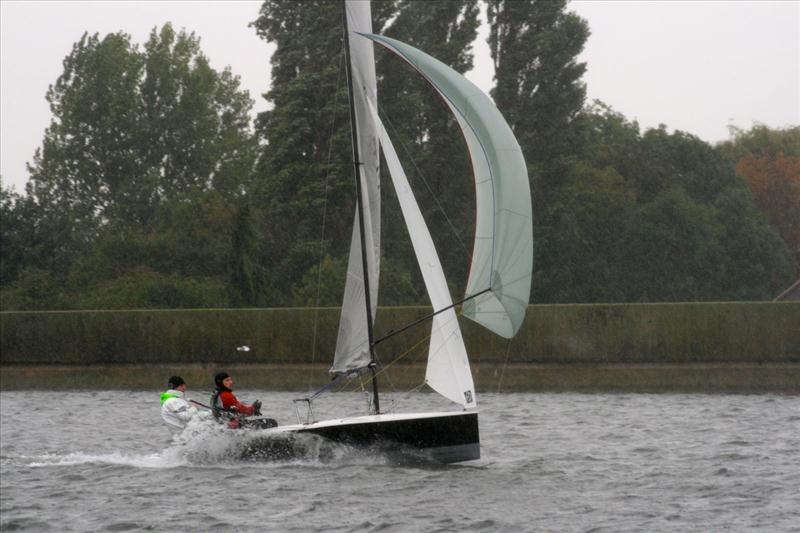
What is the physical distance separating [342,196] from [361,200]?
34.6 meters

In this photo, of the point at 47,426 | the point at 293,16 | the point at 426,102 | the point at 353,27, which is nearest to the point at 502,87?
the point at 426,102

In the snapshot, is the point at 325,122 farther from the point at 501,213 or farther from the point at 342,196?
the point at 501,213

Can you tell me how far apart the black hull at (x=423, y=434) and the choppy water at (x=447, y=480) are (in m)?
0.27

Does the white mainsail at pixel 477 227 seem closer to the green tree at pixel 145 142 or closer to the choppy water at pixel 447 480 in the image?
the choppy water at pixel 447 480

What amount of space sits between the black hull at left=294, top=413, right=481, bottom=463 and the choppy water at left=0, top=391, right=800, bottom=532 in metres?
0.27

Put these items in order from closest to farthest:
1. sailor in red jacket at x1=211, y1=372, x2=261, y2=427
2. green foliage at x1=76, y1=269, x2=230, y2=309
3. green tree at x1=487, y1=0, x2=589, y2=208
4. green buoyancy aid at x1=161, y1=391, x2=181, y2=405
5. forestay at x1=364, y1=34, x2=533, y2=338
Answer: forestay at x1=364, y1=34, x2=533, y2=338 < sailor in red jacket at x1=211, y1=372, x2=261, y2=427 < green buoyancy aid at x1=161, y1=391, x2=181, y2=405 < green foliage at x1=76, y1=269, x2=230, y2=309 < green tree at x1=487, y1=0, x2=589, y2=208

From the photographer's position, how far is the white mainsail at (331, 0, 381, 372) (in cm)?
1934

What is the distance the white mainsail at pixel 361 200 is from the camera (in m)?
19.3

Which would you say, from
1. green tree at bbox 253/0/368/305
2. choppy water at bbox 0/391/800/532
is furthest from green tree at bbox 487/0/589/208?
choppy water at bbox 0/391/800/532

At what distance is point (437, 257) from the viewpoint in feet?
61.4

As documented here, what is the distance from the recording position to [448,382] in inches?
748

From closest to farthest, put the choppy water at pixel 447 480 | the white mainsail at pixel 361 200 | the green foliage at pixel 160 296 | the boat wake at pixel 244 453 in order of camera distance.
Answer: the choppy water at pixel 447 480, the boat wake at pixel 244 453, the white mainsail at pixel 361 200, the green foliage at pixel 160 296

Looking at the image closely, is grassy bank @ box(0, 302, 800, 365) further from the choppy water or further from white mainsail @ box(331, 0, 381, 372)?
white mainsail @ box(331, 0, 381, 372)

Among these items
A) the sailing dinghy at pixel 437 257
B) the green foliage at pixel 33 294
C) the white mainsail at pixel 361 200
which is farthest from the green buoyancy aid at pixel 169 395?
the green foliage at pixel 33 294
